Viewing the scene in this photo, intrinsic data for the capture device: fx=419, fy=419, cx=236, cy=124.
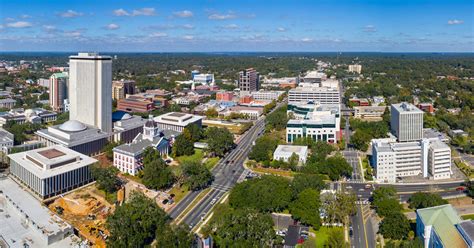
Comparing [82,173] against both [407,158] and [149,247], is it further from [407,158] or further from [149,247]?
[407,158]

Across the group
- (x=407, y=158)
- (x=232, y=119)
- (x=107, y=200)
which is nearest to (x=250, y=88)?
(x=232, y=119)

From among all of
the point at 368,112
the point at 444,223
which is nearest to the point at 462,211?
the point at 444,223

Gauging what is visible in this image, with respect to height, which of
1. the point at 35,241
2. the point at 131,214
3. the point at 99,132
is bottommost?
the point at 35,241

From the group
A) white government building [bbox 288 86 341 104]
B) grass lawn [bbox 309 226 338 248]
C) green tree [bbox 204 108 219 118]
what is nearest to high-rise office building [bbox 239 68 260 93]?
white government building [bbox 288 86 341 104]

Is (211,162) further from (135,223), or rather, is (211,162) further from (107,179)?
(135,223)

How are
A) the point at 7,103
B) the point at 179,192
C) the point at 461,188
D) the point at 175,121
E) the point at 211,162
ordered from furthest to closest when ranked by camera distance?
the point at 7,103 → the point at 175,121 → the point at 211,162 → the point at 461,188 → the point at 179,192

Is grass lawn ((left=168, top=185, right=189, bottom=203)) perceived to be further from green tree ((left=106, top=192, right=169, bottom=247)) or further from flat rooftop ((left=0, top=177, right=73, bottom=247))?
flat rooftop ((left=0, top=177, right=73, bottom=247))
